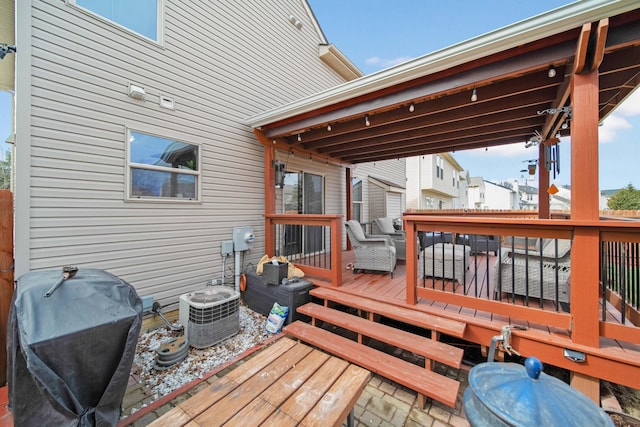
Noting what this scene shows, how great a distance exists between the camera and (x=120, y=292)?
181 centimetres

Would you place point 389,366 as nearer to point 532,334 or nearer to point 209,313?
point 532,334

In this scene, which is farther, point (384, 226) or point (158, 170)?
point (384, 226)

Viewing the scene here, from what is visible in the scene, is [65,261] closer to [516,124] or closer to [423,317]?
[423,317]

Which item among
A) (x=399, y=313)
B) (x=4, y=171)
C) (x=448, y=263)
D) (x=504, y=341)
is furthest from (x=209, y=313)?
(x=4, y=171)

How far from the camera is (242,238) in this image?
474 centimetres

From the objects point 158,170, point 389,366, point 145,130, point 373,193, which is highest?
point 145,130

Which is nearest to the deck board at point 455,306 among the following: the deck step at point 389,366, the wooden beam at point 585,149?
the deck step at point 389,366

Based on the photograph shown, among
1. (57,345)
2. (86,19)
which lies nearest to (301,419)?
(57,345)

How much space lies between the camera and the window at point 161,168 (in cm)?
355

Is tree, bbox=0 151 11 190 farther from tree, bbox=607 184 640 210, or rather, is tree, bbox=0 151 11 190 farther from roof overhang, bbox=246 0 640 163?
tree, bbox=607 184 640 210

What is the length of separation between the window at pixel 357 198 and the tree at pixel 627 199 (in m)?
25.4

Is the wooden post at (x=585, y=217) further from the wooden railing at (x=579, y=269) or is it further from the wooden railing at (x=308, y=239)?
the wooden railing at (x=308, y=239)

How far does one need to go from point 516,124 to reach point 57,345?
600 centimetres

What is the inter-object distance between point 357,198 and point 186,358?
6.42m
